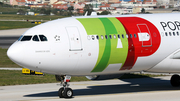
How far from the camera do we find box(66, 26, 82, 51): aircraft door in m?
20.5

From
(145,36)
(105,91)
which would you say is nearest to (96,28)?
(145,36)

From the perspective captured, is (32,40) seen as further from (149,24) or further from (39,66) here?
(149,24)

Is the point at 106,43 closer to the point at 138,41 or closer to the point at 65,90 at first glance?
the point at 138,41

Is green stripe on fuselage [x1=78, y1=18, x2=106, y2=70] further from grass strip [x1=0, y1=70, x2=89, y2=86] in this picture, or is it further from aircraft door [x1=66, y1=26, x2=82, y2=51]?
grass strip [x1=0, y1=70, x2=89, y2=86]

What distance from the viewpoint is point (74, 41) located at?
67.5 feet

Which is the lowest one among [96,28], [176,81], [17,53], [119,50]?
[176,81]

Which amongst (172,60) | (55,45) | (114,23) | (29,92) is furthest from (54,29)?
(172,60)

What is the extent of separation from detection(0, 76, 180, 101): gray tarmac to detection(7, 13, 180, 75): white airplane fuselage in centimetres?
162

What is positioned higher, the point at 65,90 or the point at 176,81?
the point at 65,90

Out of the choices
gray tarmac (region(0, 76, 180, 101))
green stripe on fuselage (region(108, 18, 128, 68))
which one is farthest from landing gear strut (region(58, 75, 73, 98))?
green stripe on fuselage (region(108, 18, 128, 68))

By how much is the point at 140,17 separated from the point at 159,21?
1.27 meters

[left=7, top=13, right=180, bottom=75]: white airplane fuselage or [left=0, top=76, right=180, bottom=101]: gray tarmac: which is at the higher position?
[left=7, top=13, right=180, bottom=75]: white airplane fuselage

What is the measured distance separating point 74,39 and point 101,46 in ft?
5.55

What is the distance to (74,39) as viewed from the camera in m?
20.6
